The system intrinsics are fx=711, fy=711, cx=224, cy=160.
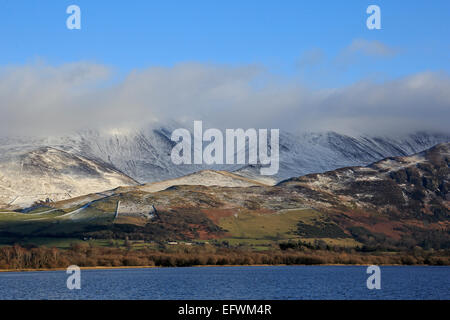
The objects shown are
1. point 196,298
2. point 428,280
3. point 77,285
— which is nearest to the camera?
point 196,298

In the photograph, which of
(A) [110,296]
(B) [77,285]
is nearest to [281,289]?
(A) [110,296]
